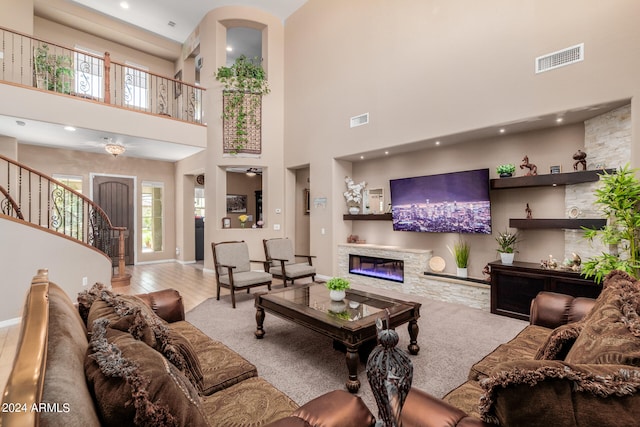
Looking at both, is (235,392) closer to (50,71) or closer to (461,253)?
(461,253)

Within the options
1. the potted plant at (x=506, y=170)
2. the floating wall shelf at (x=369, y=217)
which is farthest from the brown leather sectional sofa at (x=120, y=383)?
the floating wall shelf at (x=369, y=217)

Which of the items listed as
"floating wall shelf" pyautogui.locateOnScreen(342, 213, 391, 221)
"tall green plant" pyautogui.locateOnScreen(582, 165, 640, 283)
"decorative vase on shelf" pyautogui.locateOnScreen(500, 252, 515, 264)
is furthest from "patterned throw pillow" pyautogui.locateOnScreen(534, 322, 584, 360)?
"floating wall shelf" pyautogui.locateOnScreen(342, 213, 391, 221)

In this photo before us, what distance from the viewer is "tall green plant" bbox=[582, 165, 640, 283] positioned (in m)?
2.93

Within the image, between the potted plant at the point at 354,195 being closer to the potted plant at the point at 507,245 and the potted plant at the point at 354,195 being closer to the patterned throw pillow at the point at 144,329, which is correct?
the potted plant at the point at 507,245

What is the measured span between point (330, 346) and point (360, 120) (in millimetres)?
4240

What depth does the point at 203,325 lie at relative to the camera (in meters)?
3.85

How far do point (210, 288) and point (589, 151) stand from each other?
6.31 m

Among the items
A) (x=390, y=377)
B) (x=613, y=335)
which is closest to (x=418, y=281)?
(x=613, y=335)

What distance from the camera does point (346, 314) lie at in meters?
2.80

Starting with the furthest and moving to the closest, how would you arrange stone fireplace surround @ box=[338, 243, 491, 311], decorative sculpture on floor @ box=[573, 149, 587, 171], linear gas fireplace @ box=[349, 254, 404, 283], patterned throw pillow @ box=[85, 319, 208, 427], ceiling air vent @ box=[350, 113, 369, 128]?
ceiling air vent @ box=[350, 113, 369, 128] < linear gas fireplace @ box=[349, 254, 404, 283] < stone fireplace surround @ box=[338, 243, 491, 311] < decorative sculpture on floor @ box=[573, 149, 587, 171] < patterned throw pillow @ box=[85, 319, 208, 427]

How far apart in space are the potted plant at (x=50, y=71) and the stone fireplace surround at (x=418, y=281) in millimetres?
6339

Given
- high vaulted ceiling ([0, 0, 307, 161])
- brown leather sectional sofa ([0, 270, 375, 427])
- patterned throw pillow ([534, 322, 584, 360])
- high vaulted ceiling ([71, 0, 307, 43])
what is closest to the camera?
brown leather sectional sofa ([0, 270, 375, 427])

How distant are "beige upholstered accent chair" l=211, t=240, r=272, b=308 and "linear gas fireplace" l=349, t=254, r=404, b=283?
205 cm

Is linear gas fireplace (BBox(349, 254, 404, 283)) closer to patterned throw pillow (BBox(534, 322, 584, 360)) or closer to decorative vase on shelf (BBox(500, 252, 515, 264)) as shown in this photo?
decorative vase on shelf (BBox(500, 252, 515, 264))
